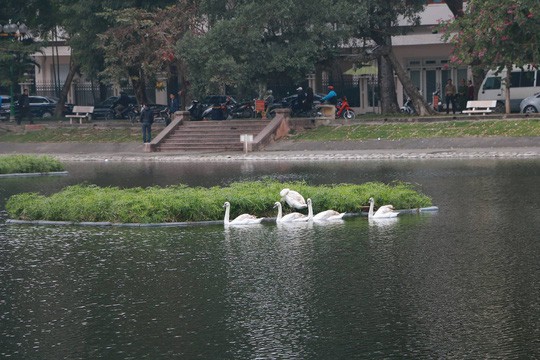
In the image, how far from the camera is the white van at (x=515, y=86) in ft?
166

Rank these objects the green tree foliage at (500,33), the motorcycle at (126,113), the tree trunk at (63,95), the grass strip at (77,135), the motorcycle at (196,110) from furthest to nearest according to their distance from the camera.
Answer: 1. the tree trunk at (63,95)
2. the motorcycle at (126,113)
3. the motorcycle at (196,110)
4. the grass strip at (77,135)
5. the green tree foliage at (500,33)

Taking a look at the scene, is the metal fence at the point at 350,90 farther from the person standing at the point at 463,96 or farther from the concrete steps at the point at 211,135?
the concrete steps at the point at 211,135

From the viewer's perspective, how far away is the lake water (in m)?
11.9

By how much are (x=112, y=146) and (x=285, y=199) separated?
87.9 feet

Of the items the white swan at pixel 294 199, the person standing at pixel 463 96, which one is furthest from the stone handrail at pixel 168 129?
the white swan at pixel 294 199

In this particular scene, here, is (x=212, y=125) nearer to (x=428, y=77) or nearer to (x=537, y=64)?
(x=537, y=64)

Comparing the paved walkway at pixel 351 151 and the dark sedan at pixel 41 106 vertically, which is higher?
the dark sedan at pixel 41 106

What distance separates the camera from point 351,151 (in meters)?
40.5

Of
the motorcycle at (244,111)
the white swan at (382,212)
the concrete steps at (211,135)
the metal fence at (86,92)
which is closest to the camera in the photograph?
the white swan at (382,212)

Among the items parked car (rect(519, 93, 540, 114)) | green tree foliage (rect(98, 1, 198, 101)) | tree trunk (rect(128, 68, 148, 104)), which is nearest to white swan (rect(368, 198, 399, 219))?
parked car (rect(519, 93, 540, 114))

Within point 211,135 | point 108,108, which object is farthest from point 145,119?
point 108,108

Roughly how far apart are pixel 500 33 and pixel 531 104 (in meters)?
6.66

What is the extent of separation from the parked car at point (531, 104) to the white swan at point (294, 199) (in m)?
26.9

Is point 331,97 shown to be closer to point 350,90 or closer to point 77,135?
point 77,135
